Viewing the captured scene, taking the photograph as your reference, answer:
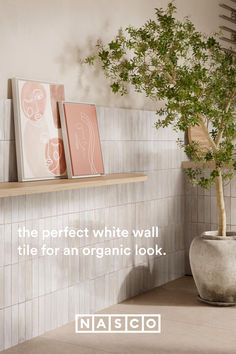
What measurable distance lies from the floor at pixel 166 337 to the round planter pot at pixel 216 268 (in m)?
0.09

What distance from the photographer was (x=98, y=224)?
3.64 m

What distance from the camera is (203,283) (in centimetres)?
376

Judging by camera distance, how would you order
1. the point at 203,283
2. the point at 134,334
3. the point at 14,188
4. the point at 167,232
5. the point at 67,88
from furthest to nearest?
the point at 167,232
the point at 203,283
the point at 67,88
the point at 134,334
the point at 14,188

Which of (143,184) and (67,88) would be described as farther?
(143,184)

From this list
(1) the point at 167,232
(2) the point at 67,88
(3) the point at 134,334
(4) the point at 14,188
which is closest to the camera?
(4) the point at 14,188

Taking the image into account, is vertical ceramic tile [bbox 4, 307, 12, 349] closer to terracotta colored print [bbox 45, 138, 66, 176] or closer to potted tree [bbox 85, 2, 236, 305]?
terracotta colored print [bbox 45, 138, 66, 176]

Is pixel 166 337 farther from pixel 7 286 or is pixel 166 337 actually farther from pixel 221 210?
pixel 221 210

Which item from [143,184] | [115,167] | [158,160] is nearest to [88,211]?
[115,167]

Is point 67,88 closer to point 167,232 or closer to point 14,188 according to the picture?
point 14,188

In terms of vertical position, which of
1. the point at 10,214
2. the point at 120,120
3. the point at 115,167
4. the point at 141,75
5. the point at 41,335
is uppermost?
the point at 141,75

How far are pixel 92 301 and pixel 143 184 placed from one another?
1.03 metres

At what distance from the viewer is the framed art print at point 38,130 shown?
2971mm

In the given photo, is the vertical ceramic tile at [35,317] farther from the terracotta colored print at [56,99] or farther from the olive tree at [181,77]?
the olive tree at [181,77]

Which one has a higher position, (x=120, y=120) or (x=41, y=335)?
(x=120, y=120)
